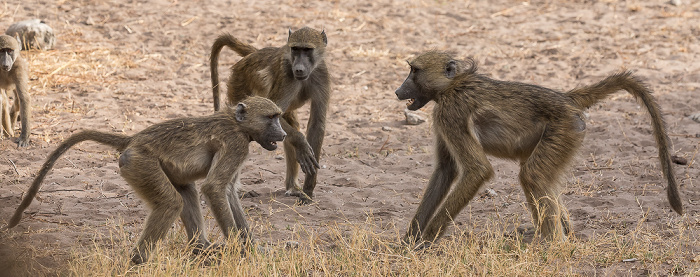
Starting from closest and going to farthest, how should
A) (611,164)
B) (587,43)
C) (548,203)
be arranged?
(548,203), (611,164), (587,43)

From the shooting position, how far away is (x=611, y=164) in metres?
6.67

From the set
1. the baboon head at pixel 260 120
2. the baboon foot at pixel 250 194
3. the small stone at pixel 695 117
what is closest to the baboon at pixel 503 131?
the baboon head at pixel 260 120

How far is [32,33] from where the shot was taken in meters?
9.56

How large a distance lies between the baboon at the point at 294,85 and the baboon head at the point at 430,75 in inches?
40.5

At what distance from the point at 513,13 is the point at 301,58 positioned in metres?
6.74

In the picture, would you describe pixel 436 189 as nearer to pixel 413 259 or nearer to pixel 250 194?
pixel 413 259

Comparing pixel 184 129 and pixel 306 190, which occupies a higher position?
pixel 184 129

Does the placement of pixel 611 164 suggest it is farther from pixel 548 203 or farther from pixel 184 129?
pixel 184 129

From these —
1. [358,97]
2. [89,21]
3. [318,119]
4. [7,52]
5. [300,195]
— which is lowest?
[358,97]

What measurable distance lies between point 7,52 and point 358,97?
368 cm

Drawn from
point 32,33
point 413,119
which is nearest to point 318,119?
point 413,119

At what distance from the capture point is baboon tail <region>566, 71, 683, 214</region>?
4523mm

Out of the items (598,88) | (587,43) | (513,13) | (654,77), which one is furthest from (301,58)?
(513,13)

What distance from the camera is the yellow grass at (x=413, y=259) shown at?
4102 mm
